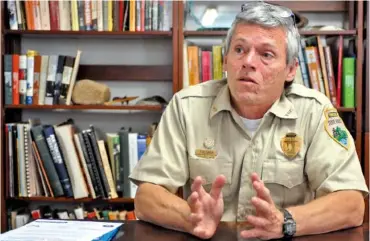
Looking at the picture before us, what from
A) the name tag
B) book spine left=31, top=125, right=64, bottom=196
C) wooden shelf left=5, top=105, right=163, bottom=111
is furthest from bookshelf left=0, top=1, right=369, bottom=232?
the name tag

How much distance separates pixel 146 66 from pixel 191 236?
1.61 meters

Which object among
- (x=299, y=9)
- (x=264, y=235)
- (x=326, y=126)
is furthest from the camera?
(x=299, y=9)

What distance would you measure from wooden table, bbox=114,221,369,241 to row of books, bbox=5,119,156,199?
1.24m

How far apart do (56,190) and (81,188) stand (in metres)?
0.13

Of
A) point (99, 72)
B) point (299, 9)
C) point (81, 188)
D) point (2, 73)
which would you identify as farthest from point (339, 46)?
point (2, 73)

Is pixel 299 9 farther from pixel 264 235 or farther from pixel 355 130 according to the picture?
pixel 264 235

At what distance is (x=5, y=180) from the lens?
2.47 metres

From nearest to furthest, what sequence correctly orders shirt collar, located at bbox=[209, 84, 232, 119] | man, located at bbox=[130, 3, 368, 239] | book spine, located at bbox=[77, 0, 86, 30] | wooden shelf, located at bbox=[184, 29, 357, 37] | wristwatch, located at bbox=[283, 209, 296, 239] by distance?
wristwatch, located at bbox=[283, 209, 296, 239] < man, located at bbox=[130, 3, 368, 239] < shirt collar, located at bbox=[209, 84, 232, 119] < wooden shelf, located at bbox=[184, 29, 357, 37] < book spine, located at bbox=[77, 0, 86, 30]

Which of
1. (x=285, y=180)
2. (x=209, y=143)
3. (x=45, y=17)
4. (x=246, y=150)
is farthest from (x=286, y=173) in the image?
(x=45, y=17)

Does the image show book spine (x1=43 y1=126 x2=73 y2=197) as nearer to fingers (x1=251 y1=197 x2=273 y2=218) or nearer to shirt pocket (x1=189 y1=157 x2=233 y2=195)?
shirt pocket (x1=189 y1=157 x2=233 y2=195)

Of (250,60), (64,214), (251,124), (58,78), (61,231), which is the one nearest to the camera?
(61,231)

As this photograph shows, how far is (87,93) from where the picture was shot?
2.44 meters

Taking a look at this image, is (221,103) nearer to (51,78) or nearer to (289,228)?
(289,228)

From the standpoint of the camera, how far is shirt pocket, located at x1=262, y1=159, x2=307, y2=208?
55.9 inches
